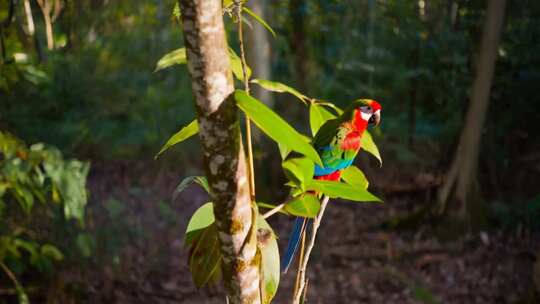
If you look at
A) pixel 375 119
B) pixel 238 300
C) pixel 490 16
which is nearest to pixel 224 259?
pixel 238 300

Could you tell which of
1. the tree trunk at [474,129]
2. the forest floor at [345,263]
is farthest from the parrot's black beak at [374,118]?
the tree trunk at [474,129]

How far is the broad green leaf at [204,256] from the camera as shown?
0.69m

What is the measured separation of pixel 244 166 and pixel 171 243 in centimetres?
367

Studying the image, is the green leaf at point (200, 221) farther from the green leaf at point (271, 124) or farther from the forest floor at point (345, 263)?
the forest floor at point (345, 263)

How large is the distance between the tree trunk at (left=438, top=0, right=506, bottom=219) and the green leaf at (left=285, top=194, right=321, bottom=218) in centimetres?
324

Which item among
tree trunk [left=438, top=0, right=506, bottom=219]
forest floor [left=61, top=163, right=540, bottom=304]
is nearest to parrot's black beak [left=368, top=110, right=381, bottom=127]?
forest floor [left=61, top=163, right=540, bottom=304]

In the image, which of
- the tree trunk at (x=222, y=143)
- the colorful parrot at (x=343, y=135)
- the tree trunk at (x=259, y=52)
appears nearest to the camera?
the tree trunk at (x=222, y=143)

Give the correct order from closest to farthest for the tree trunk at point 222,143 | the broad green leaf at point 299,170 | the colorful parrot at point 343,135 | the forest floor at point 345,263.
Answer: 1. the tree trunk at point 222,143
2. the broad green leaf at point 299,170
3. the colorful parrot at point 343,135
4. the forest floor at point 345,263

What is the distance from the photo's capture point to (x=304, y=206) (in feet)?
2.13

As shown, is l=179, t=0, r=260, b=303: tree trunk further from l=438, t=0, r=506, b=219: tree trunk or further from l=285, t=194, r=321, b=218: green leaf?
l=438, t=0, r=506, b=219: tree trunk

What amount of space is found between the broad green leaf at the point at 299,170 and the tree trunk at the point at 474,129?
3.23 metres

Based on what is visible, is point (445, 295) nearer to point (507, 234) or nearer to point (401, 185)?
point (507, 234)

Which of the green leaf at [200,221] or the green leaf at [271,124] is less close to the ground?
the green leaf at [271,124]

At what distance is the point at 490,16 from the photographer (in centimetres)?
346
